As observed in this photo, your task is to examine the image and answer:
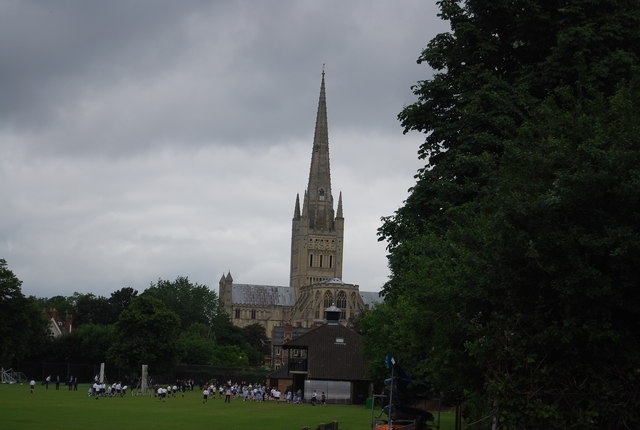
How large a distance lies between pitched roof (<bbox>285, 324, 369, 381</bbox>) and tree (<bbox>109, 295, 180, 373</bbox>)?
57.6 feet

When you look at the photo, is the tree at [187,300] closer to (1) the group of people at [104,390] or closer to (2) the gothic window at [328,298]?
(2) the gothic window at [328,298]

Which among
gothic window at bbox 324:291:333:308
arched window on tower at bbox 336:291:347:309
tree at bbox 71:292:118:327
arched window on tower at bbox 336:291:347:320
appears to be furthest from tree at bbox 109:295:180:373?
arched window on tower at bbox 336:291:347:309

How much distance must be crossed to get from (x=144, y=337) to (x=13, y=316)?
40.6 feet

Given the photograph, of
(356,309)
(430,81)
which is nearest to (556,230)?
(430,81)

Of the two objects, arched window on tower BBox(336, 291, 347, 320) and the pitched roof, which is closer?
the pitched roof

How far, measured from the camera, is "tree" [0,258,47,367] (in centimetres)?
7343

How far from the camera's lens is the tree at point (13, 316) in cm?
7343

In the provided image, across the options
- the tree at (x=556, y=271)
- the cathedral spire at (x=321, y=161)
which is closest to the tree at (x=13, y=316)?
the tree at (x=556, y=271)

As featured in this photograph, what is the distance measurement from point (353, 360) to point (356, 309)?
113m

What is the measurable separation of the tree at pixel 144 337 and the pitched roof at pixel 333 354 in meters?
17.6

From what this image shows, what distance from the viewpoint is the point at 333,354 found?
226ft

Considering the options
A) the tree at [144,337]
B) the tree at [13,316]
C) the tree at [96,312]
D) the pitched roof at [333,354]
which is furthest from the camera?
the tree at [96,312]

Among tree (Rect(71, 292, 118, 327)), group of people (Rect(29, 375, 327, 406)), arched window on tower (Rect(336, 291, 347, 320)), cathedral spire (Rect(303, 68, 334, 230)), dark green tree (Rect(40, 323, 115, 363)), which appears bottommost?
group of people (Rect(29, 375, 327, 406))

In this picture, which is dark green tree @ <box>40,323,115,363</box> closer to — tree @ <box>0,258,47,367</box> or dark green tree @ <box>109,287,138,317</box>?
tree @ <box>0,258,47,367</box>
